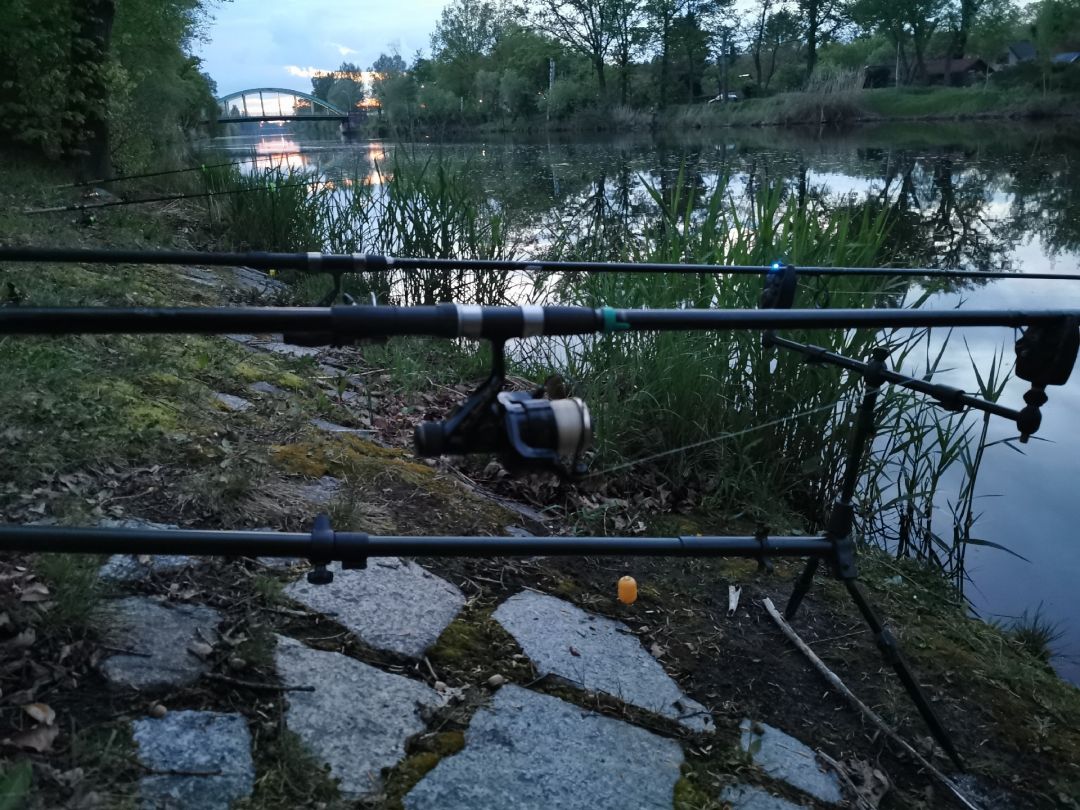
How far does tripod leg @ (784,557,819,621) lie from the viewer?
2.39 metres

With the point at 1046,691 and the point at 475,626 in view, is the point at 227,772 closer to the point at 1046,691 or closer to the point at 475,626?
the point at 475,626

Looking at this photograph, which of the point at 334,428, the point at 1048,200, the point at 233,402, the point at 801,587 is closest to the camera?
the point at 801,587

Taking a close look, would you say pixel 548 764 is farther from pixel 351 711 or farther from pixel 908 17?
pixel 908 17

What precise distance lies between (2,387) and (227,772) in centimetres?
185

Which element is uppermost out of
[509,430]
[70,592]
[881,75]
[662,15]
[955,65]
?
[662,15]

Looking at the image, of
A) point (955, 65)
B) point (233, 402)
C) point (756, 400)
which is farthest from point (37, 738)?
point (955, 65)

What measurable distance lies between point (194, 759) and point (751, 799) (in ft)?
3.89

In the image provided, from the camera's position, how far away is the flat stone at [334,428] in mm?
3672

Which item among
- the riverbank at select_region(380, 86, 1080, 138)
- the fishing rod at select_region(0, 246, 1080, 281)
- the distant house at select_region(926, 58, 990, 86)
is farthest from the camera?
the distant house at select_region(926, 58, 990, 86)

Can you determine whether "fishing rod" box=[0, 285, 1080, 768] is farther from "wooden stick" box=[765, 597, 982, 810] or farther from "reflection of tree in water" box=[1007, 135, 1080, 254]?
"reflection of tree in water" box=[1007, 135, 1080, 254]

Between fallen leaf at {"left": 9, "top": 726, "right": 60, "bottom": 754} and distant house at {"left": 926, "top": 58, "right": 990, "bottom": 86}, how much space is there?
59.7 m

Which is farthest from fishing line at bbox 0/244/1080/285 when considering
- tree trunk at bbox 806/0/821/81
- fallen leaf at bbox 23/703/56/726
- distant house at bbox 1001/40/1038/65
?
distant house at bbox 1001/40/1038/65

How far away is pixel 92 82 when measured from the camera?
9656mm

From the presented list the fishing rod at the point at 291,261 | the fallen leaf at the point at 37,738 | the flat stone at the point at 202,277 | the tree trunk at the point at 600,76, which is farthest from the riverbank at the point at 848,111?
the fallen leaf at the point at 37,738
